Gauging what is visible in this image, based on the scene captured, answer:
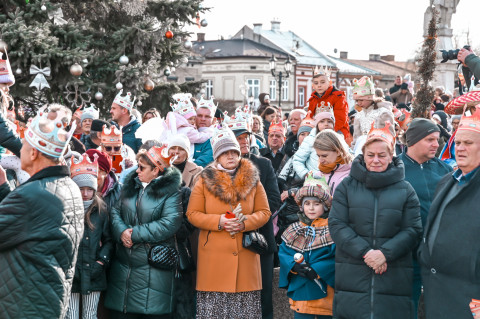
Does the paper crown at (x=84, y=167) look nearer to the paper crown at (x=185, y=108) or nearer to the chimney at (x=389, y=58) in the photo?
the paper crown at (x=185, y=108)

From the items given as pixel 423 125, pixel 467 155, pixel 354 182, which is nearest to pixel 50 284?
pixel 354 182

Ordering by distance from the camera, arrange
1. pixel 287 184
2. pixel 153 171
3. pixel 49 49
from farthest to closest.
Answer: pixel 49 49
pixel 287 184
pixel 153 171

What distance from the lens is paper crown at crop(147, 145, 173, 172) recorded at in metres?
6.04

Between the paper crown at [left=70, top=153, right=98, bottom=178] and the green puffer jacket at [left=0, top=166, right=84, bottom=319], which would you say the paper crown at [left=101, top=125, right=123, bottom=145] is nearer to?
the paper crown at [left=70, top=153, right=98, bottom=178]

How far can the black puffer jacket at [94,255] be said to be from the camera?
224 inches

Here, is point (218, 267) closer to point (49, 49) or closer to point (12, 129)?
point (12, 129)

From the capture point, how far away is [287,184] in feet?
25.1

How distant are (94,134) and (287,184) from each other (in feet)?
9.76

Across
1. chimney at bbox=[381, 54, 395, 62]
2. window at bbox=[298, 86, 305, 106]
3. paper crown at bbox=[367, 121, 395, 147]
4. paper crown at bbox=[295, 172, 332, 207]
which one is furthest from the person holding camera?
chimney at bbox=[381, 54, 395, 62]

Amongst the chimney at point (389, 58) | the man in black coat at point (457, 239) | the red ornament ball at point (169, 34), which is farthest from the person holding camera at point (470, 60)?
the chimney at point (389, 58)

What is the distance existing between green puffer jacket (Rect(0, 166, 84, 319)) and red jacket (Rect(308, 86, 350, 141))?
5298mm

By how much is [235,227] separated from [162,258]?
763 millimetres

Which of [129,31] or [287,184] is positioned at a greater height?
[129,31]

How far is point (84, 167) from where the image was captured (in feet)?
19.2
